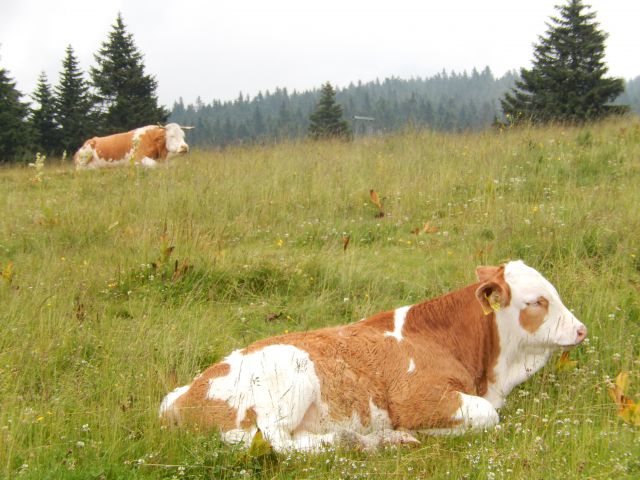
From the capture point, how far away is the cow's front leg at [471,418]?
13.1ft

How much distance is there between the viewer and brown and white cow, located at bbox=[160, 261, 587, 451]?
391cm

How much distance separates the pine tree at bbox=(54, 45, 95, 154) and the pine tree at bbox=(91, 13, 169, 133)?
0.96 m

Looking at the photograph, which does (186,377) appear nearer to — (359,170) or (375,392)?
(375,392)

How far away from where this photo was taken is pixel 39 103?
36375mm

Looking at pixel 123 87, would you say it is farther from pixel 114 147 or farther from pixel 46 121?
pixel 114 147

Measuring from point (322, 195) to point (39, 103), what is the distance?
3211 cm

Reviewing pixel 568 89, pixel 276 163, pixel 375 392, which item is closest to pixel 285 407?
pixel 375 392

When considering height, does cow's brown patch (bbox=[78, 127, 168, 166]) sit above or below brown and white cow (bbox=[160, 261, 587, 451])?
above

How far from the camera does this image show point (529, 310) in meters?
4.49

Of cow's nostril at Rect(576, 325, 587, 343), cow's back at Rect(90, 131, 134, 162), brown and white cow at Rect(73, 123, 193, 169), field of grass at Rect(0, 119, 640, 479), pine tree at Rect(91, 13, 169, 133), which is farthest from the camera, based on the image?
pine tree at Rect(91, 13, 169, 133)

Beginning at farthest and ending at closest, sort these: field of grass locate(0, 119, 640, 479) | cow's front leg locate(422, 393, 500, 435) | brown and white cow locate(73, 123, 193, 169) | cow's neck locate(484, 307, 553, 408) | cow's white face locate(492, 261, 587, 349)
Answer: brown and white cow locate(73, 123, 193, 169) < cow's neck locate(484, 307, 553, 408) < cow's white face locate(492, 261, 587, 349) < cow's front leg locate(422, 393, 500, 435) < field of grass locate(0, 119, 640, 479)

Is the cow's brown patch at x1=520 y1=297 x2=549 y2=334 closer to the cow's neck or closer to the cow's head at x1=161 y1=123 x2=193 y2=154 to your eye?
the cow's neck

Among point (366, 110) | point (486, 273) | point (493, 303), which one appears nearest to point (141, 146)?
point (486, 273)

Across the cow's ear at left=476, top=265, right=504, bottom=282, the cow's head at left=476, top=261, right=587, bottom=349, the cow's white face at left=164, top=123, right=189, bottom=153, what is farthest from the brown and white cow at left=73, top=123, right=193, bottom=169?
the cow's head at left=476, top=261, right=587, bottom=349
